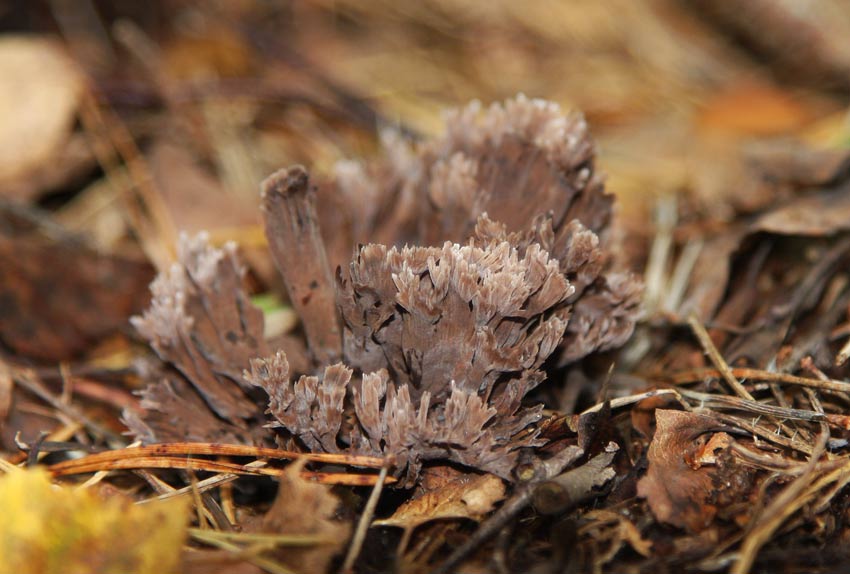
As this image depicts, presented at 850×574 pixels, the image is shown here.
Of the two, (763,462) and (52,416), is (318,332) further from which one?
(763,462)

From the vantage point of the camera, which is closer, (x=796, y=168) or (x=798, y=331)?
(x=798, y=331)

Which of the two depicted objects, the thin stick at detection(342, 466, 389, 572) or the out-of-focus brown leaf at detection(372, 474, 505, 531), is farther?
the out-of-focus brown leaf at detection(372, 474, 505, 531)

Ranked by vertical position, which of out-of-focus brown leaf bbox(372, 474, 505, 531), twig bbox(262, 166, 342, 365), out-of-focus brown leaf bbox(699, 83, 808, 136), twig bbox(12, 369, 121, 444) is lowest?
out-of-focus brown leaf bbox(372, 474, 505, 531)

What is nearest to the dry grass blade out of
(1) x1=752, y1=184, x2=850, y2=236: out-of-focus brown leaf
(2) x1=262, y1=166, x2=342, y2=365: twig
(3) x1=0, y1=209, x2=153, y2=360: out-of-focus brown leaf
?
(2) x1=262, y1=166, x2=342, y2=365: twig

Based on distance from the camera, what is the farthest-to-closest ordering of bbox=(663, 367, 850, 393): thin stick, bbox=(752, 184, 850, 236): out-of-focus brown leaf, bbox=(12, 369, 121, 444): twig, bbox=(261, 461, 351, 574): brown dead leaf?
1. bbox=(752, 184, 850, 236): out-of-focus brown leaf
2. bbox=(12, 369, 121, 444): twig
3. bbox=(663, 367, 850, 393): thin stick
4. bbox=(261, 461, 351, 574): brown dead leaf

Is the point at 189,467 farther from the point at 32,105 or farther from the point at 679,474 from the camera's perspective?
the point at 32,105

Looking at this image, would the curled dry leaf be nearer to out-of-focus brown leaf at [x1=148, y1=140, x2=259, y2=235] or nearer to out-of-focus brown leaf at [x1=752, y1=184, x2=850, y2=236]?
out-of-focus brown leaf at [x1=752, y1=184, x2=850, y2=236]

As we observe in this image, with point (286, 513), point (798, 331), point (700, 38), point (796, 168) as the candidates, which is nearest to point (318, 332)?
point (286, 513)

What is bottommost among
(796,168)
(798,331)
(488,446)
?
(488,446)
